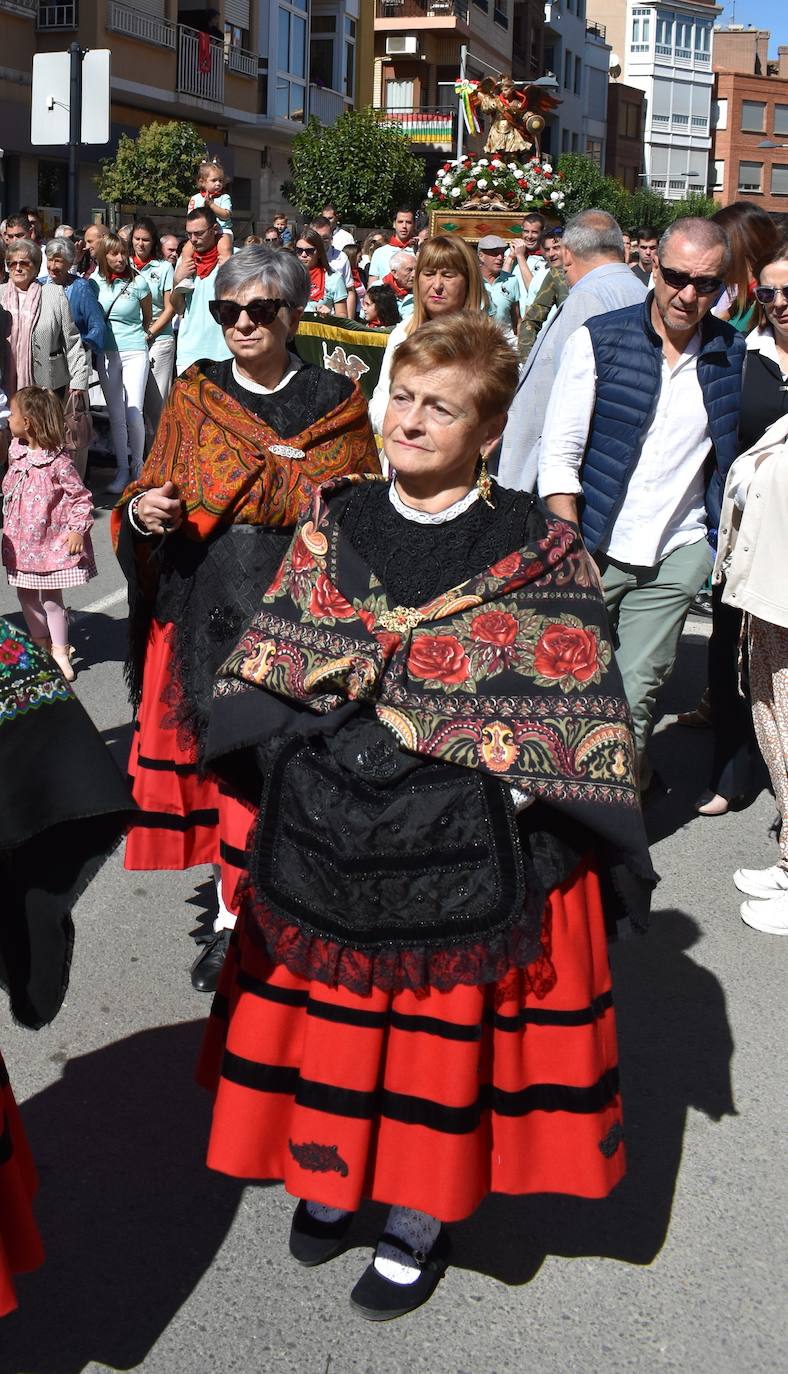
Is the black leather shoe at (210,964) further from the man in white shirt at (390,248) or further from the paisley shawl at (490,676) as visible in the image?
the man in white shirt at (390,248)

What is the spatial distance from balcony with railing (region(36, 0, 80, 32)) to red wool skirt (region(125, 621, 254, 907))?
108ft

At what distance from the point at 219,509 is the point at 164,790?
2.86 ft

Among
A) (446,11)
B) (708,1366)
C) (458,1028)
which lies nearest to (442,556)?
(458,1028)

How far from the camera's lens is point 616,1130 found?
2969 millimetres

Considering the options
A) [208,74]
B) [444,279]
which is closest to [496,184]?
[444,279]

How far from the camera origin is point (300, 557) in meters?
3.04

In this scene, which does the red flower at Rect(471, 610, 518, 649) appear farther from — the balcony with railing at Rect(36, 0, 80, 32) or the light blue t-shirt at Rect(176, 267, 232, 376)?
the balcony with railing at Rect(36, 0, 80, 32)

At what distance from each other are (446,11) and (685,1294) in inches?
2347

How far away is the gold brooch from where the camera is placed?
2.89m

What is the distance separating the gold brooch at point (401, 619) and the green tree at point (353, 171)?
120 ft

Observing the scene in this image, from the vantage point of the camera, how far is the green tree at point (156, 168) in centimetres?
2862

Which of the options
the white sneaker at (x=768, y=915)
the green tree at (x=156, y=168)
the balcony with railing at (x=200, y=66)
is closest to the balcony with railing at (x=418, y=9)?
the balcony with railing at (x=200, y=66)

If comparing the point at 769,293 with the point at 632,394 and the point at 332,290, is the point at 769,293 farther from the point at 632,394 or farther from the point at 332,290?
the point at 332,290

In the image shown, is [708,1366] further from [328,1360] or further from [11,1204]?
[11,1204]
